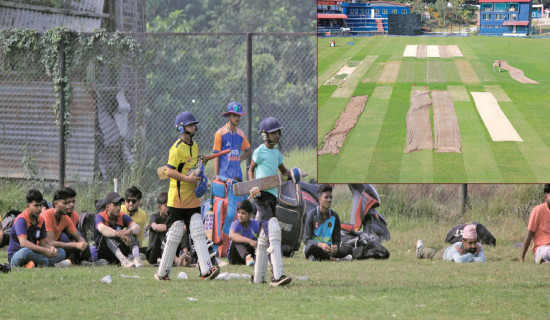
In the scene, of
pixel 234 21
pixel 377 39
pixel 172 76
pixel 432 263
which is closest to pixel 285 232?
pixel 432 263

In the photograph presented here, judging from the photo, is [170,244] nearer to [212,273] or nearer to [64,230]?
[212,273]

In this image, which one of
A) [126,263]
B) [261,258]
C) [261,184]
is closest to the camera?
[261,258]

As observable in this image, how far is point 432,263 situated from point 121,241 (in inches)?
137

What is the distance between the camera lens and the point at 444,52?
1107 centimetres

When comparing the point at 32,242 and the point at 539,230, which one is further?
the point at 539,230

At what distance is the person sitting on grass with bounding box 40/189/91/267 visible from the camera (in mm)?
9414

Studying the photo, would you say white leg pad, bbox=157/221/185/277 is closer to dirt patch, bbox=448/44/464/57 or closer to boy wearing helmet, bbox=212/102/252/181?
boy wearing helmet, bbox=212/102/252/181

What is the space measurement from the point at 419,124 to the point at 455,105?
0.51m

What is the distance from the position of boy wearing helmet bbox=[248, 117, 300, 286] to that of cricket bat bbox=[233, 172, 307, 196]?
0.19ft

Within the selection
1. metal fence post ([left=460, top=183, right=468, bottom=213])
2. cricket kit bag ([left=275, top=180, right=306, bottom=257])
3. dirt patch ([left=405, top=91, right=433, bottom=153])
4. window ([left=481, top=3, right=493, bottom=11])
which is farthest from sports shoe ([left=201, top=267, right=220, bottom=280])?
metal fence post ([left=460, top=183, right=468, bottom=213])

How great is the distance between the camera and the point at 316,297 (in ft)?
23.5

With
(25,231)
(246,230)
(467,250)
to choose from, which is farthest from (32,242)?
(467,250)

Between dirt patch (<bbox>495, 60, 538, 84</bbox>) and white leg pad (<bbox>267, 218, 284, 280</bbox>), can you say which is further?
dirt patch (<bbox>495, 60, 538, 84</bbox>)

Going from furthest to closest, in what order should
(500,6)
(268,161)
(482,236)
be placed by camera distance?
(482,236)
(500,6)
(268,161)
